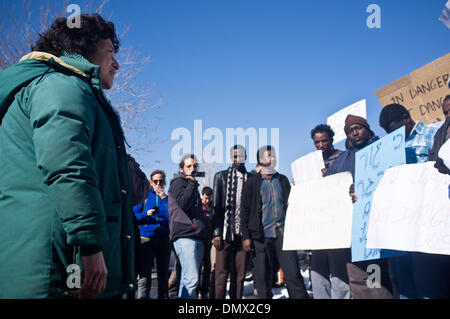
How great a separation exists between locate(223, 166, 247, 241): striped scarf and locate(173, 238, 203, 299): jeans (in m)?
Result: 0.41

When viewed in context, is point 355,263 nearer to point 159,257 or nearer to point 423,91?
point 423,91

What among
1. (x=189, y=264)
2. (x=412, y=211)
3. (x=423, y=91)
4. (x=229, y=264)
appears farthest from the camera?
(x=229, y=264)

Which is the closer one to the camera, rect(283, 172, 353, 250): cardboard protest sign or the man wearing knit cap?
the man wearing knit cap

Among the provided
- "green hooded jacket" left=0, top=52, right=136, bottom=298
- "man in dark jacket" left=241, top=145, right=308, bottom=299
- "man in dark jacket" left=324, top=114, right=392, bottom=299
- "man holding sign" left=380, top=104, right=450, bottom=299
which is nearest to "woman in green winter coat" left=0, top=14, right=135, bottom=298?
"green hooded jacket" left=0, top=52, right=136, bottom=298

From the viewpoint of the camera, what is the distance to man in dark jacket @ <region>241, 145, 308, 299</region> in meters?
4.25

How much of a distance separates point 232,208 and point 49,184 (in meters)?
3.64

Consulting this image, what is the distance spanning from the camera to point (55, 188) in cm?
120

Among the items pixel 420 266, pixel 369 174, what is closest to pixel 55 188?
pixel 420 266

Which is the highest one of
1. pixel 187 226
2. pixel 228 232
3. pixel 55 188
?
pixel 55 188

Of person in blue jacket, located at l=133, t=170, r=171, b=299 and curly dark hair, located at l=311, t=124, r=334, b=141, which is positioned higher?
curly dark hair, located at l=311, t=124, r=334, b=141

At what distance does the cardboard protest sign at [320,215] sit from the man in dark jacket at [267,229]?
244 mm

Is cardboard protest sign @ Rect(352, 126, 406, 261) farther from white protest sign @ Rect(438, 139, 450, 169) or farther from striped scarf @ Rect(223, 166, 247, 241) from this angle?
striped scarf @ Rect(223, 166, 247, 241)

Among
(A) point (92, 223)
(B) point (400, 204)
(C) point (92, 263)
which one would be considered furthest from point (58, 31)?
(B) point (400, 204)
